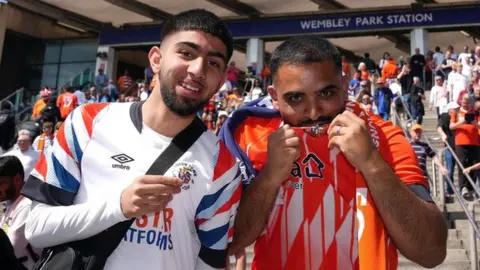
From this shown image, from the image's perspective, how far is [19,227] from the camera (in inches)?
146

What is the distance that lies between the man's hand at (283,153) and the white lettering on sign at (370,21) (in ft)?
65.7

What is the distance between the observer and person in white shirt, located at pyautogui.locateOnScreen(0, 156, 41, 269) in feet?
11.9

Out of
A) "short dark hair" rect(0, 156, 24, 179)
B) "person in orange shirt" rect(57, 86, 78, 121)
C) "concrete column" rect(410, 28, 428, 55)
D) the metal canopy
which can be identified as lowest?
"short dark hair" rect(0, 156, 24, 179)

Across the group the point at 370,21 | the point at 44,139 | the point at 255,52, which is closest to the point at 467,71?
the point at 370,21

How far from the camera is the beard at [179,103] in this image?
1904mm

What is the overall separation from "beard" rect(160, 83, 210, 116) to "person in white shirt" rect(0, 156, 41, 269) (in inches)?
88.8

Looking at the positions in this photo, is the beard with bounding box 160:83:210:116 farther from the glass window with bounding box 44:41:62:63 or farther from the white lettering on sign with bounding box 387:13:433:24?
the glass window with bounding box 44:41:62:63

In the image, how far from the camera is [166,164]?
6.10 ft

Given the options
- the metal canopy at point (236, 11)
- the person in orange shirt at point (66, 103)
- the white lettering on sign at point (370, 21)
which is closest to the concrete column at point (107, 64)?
the metal canopy at point (236, 11)

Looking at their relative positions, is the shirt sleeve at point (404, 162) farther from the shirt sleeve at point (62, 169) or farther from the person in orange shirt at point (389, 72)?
the person in orange shirt at point (389, 72)

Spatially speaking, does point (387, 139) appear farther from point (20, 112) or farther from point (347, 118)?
point (20, 112)

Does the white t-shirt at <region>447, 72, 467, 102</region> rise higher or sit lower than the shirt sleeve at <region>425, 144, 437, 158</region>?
higher

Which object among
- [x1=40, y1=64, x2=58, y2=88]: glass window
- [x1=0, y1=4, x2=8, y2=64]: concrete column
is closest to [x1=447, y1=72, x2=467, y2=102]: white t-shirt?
[x1=0, y1=4, x2=8, y2=64]: concrete column

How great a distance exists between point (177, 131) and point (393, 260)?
0.94 metres
